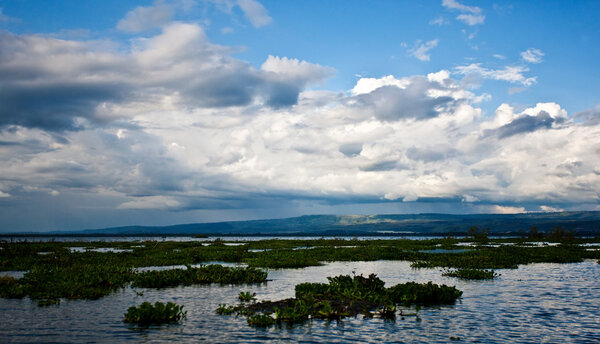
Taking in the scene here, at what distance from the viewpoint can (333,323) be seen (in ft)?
76.9

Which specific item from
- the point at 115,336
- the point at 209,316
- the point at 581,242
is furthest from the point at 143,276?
the point at 581,242

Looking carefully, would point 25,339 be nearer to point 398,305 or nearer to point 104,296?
point 104,296

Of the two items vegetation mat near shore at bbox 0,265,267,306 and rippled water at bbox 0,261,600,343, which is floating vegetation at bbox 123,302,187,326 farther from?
vegetation mat near shore at bbox 0,265,267,306

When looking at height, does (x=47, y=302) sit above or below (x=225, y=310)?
above

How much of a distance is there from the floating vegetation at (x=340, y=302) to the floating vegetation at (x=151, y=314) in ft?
10.4

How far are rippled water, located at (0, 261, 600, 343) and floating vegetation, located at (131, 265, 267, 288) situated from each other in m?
1.76

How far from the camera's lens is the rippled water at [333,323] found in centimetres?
2072

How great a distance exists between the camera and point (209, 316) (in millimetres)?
24922

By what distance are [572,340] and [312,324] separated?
12.5m

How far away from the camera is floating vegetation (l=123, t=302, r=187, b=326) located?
2281cm

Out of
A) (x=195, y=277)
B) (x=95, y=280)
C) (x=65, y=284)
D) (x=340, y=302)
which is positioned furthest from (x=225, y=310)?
(x=95, y=280)

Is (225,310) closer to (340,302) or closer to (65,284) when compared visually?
(340,302)

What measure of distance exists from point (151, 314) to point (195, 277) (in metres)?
15.1

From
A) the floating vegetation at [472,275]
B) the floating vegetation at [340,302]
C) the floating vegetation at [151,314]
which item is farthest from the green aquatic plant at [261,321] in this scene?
the floating vegetation at [472,275]
